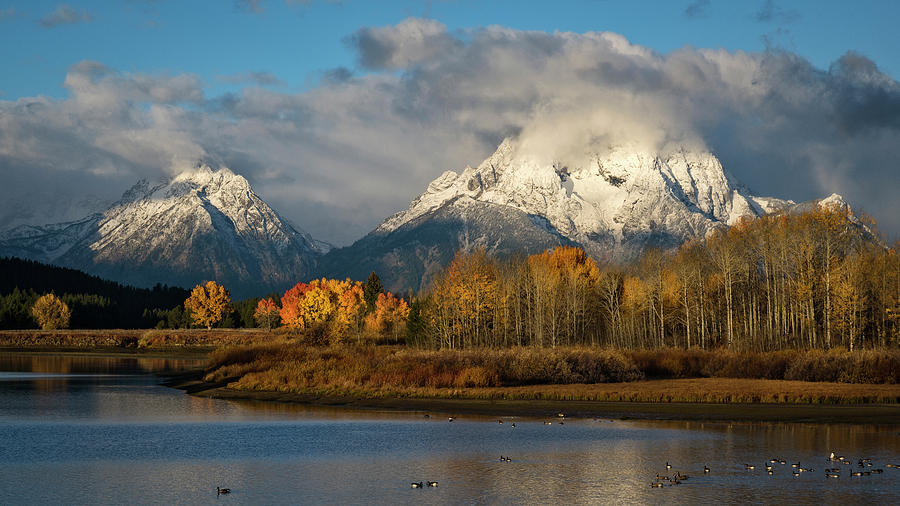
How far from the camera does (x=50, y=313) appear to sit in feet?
620

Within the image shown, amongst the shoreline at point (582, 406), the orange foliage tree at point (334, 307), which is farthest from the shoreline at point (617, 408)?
the orange foliage tree at point (334, 307)

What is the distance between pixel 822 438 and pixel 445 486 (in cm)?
2133

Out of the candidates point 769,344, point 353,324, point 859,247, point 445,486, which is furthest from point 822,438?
point 353,324

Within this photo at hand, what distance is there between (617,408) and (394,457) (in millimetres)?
21688

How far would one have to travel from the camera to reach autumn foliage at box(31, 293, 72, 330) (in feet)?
613

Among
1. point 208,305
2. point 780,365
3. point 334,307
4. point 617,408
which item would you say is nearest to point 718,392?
point 617,408

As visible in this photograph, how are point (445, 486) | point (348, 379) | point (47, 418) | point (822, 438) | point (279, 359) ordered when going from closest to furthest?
point (445, 486)
point (822, 438)
point (47, 418)
point (348, 379)
point (279, 359)

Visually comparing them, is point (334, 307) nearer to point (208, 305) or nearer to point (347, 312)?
point (347, 312)

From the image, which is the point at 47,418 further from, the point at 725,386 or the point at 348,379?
the point at 725,386

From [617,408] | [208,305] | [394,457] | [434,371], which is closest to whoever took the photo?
[394,457]

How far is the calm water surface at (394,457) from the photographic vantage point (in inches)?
1110

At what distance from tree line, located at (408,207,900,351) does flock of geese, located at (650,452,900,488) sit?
176 feet

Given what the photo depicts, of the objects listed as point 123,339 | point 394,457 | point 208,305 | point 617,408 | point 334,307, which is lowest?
point 394,457

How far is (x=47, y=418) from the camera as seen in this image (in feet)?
155
